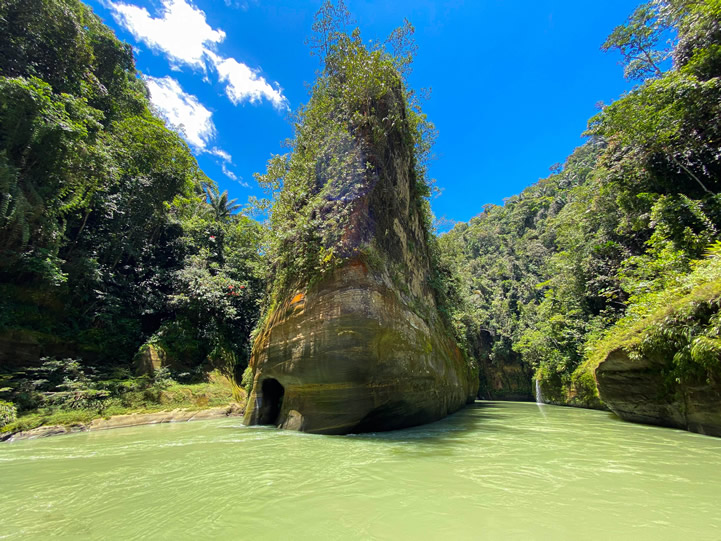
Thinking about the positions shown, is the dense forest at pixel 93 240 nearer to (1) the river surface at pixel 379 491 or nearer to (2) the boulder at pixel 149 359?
(2) the boulder at pixel 149 359

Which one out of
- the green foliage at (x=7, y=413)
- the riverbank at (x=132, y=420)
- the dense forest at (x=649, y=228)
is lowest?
the riverbank at (x=132, y=420)

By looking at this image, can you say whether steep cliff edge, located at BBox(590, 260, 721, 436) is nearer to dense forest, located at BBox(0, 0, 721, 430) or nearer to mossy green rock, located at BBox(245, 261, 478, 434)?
dense forest, located at BBox(0, 0, 721, 430)

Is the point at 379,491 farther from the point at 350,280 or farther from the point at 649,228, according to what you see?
the point at 649,228

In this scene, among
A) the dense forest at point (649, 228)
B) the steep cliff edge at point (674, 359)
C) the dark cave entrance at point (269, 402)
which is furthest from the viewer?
the dark cave entrance at point (269, 402)

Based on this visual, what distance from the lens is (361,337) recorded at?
6.52 meters

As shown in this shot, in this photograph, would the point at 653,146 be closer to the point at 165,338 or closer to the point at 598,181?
the point at 598,181

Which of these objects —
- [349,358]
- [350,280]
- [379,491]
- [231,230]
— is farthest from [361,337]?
[231,230]

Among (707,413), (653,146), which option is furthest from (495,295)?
(707,413)

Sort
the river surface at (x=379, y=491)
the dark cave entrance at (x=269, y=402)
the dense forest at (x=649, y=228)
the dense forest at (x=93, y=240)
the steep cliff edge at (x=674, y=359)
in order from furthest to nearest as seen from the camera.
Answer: the dense forest at (x=93, y=240)
the dark cave entrance at (x=269, y=402)
the dense forest at (x=649, y=228)
the steep cliff edge at (x=674, y=359)
the river surface at (x=379, y=491)

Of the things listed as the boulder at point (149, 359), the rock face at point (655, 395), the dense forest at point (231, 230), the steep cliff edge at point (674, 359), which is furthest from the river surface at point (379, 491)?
the boulder at point (149, 359)

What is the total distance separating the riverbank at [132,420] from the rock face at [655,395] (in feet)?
41.8

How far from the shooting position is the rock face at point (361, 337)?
6621mm

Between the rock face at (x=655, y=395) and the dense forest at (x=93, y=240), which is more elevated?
the dense forest at (x=93, y=240)

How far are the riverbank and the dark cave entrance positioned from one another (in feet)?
13.3
